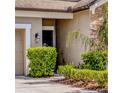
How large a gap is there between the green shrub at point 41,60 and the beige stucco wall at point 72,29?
1.64m

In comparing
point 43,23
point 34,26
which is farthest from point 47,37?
point 34,26

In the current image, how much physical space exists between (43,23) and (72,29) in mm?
2085

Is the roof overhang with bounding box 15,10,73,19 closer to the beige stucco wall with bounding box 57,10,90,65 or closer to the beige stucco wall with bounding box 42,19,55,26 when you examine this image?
the beige stucco wall with bounding box 57,10,90,65

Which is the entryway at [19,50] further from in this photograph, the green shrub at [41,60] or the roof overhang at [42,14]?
the roof overhang at [42,14]

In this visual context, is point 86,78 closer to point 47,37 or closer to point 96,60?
point 96,60

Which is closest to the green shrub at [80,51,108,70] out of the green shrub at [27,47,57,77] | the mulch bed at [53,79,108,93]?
the mulch bed at [53,79,108,93]

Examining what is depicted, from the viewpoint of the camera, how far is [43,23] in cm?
1911
